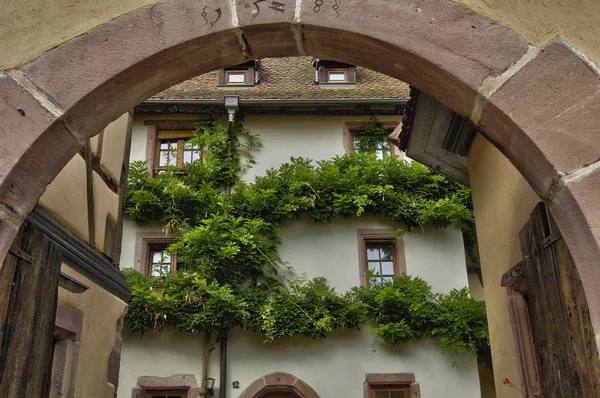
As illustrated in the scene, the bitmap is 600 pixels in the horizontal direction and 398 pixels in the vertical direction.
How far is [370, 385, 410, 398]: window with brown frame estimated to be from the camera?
1152 cm

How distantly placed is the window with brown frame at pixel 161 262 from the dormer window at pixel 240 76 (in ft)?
13.0

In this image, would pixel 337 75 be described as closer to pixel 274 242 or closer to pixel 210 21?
pixel 274 242

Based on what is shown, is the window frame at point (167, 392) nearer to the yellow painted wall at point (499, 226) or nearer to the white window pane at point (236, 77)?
the white window pane at point (236, 77)

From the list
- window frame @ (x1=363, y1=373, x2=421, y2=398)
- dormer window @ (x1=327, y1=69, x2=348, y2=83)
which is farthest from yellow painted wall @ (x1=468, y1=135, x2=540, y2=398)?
dormer window @ (x1=327, y1=69, x2=348, y2=83)

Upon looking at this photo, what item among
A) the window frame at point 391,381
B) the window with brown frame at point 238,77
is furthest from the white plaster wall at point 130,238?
the window frame at point 391,381

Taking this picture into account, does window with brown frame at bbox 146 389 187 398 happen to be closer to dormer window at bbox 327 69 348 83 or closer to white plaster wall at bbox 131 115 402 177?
white plaster wall at bbox 131 115 402 177

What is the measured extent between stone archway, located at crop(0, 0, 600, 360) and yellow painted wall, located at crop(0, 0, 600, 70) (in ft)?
0.18

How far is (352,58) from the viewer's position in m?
2.72

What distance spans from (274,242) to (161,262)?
2.20 metres

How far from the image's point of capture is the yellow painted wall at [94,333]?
4.99m

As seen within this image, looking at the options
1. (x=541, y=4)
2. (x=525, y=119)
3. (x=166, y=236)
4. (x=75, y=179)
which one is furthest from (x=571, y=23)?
(x=166, y=236)

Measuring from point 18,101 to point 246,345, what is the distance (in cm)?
964

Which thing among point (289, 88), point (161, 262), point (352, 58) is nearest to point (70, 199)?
point (352, 58)

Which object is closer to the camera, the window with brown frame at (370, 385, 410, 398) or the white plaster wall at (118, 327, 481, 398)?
the white plaster wall at (118, 327, 481, 398)
